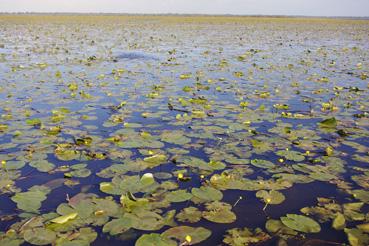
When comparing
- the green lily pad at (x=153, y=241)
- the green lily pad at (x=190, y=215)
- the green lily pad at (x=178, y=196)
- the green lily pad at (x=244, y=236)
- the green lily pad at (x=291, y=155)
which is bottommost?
the green lily pad at (x=244, y=236)

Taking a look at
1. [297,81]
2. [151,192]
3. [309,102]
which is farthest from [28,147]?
[297,81]

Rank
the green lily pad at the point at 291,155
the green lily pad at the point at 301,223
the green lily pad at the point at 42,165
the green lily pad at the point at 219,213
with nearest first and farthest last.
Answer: the green lily pad at the point at 301,223 < the green lily pad at the point at 219,213 < the green lily pad at the point at 42,165 < the green lily pad at the point at 291,155

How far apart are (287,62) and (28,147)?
12.3m

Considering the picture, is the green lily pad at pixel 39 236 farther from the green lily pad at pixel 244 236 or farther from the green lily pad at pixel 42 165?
the green lily pad at pixel 244 236

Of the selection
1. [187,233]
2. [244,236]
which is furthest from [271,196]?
[187,233]

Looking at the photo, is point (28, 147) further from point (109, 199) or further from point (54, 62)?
point (54, 62)

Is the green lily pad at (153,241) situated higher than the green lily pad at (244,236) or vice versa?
the green lily pad at (153,241)

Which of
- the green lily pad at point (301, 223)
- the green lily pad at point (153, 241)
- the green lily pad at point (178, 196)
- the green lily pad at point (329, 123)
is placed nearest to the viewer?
the green lily pad at point (153, 241)

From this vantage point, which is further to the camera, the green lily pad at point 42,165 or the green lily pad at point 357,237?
the green lily pad at point 42,165

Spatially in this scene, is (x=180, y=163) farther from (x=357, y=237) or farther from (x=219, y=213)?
(x=357, y=237)

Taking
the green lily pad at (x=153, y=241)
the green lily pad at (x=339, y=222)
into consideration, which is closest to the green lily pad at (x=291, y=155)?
the green lily pad at (x=339, y=222)

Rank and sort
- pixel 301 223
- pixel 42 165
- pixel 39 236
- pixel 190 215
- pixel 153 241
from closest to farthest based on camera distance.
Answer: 1. pixel 153 241
2. pixel 39 236
3. pixel 301 223
4. pixel 190 215
5. pixel 42 165

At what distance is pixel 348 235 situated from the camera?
317 cm

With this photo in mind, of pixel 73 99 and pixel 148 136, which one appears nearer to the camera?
pixel 148 136
